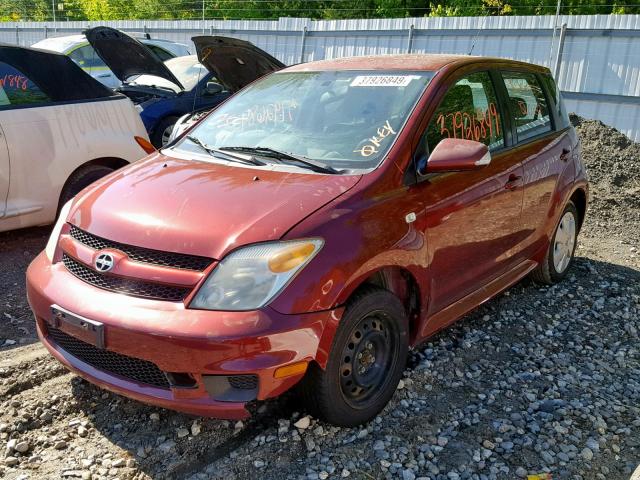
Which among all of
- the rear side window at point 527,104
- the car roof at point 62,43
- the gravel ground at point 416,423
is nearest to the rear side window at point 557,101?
the rear side window at point 527,104

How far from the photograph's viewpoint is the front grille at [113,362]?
271cm

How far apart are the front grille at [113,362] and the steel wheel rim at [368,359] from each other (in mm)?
840

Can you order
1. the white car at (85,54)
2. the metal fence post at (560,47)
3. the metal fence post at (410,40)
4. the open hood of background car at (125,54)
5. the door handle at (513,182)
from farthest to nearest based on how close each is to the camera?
the metal fence post at (410,40) → the metal fence post at (560,47) → the white car at (85,54) → the open hood of background car at (125,54) → the door handle at (513,182)

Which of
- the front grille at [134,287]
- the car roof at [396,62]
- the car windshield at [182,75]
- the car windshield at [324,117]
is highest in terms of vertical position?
the car roof at [396,62]

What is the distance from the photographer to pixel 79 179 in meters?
5.41

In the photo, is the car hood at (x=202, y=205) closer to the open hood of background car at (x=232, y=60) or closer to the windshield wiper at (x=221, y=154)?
the windshield wiper at (x=221, y=154)

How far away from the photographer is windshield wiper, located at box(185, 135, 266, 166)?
339 centimetres

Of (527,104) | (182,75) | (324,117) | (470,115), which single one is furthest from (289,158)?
(182,75)

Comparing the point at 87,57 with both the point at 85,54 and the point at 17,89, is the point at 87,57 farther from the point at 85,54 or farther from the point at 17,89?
the point at 17,89

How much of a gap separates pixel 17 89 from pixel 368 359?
3806 millimetres

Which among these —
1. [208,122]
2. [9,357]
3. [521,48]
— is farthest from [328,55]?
[9,357]

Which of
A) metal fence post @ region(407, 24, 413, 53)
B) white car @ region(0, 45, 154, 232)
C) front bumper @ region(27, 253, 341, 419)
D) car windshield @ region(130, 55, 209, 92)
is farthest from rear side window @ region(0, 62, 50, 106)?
metal fence post @ region(407, 24, 413, 53)

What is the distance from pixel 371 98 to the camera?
3.61m

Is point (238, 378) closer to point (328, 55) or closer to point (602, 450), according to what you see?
point (602, 450)
